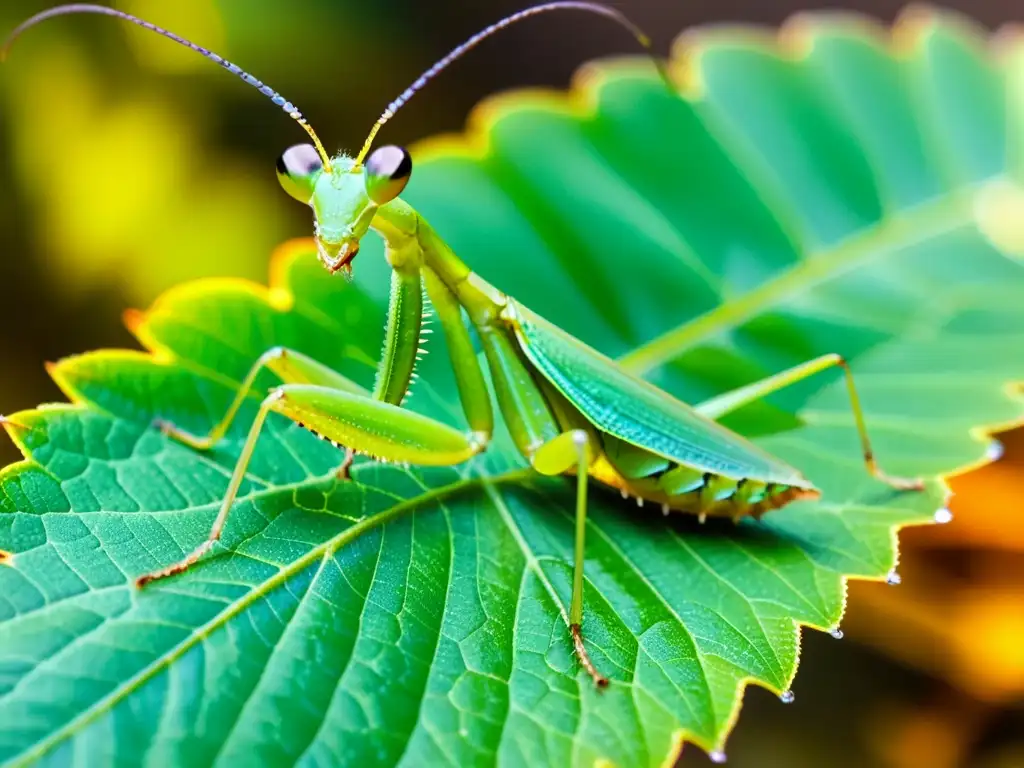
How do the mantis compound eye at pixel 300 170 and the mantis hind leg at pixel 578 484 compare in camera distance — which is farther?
the mantis compound eye at pixel 300 170

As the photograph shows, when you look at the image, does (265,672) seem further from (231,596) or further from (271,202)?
(271,202)

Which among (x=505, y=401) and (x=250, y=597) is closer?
(x=250, y=597)

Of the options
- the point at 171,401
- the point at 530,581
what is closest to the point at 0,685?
the point at 171,401

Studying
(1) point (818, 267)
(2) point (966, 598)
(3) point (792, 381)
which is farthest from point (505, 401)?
(2) point (966, 598)

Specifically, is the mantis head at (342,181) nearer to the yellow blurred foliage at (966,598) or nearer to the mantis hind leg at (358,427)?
the mantis hind leg at (358,427)

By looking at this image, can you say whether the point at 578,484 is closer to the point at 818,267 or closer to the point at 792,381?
the point at 792,381

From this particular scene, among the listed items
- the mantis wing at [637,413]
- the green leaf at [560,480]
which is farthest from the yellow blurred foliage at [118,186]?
the mantis wing at [637,413]
